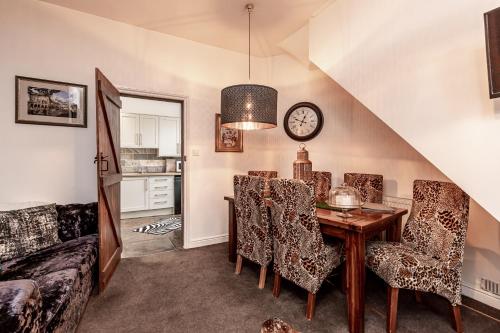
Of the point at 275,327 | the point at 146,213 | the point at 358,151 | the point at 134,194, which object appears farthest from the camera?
the point at 146,213

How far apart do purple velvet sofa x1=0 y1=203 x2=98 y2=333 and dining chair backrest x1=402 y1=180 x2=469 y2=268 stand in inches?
93.7

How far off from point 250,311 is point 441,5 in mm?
2632

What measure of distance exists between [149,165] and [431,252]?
17.4 ft

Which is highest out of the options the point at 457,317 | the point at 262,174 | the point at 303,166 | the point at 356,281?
the point at 303,166

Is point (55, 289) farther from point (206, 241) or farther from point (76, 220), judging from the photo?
point (206, 241)

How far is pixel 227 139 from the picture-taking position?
3730 millimetres

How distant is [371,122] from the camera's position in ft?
9.32

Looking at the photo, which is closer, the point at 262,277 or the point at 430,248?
the point at 430,248

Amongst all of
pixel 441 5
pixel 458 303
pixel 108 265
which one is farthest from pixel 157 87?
pixel 458 303

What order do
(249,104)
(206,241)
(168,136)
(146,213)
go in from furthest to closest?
(168,136), (146,213), (206,241), (249,104)

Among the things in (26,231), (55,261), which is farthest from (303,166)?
(26,231)

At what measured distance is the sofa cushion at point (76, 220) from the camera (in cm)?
240

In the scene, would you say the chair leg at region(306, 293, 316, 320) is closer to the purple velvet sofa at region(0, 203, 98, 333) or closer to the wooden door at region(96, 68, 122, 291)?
the purple velvet sofa at region(0, 203, 98, 333)

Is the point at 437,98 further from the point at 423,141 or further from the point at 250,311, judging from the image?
the point at 250,311
